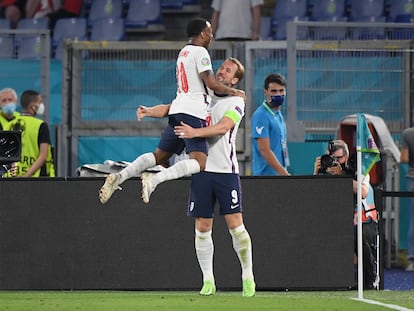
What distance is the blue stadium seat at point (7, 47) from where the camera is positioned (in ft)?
54.3

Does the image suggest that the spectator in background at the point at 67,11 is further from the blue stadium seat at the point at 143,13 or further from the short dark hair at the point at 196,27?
the short dark hair at the point at 196,27

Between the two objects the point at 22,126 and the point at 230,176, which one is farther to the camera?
the point at 22,126

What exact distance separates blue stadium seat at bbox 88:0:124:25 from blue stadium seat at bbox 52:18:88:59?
0.27m

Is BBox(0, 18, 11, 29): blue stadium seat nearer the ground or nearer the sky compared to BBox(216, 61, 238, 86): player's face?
nearer the sky

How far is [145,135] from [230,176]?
574 centimetres

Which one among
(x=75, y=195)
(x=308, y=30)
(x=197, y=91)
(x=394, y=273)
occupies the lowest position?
(x=394, y=273)

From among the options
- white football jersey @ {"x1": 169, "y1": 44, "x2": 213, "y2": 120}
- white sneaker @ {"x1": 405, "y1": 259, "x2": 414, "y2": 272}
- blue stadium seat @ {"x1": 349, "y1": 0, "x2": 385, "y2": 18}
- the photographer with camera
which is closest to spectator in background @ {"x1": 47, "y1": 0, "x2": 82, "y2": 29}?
blue stadium seat @ {"x1": 349, "y1": 0, "x2": 385, "y2": 18}

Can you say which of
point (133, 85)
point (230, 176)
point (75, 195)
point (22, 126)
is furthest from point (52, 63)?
point (230, 176)

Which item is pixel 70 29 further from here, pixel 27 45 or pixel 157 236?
pixel 157 236

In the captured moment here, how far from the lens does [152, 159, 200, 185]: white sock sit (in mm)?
10406

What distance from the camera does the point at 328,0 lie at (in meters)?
21.5

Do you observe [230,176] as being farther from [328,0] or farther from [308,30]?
[328,0]

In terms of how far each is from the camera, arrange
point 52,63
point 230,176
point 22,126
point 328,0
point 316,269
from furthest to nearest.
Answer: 1. point 328,0
2. point 52,63
3. point 22,126
4. point 316,269
5. point 230,176

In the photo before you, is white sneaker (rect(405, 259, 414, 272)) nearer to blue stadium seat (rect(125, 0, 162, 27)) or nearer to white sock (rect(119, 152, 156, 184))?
white sock (rect(119, 152, 156, 184))
